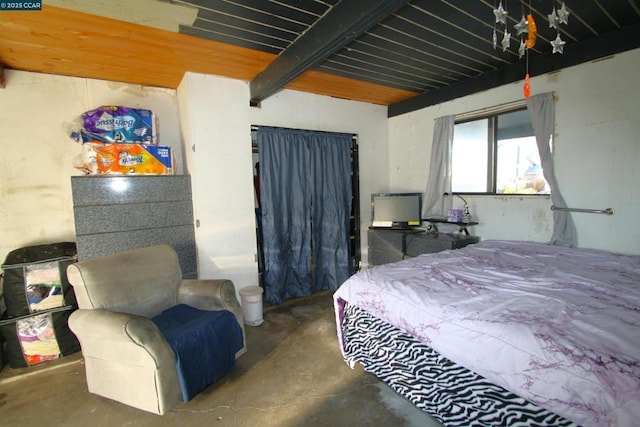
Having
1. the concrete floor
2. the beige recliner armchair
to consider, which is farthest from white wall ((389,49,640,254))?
the beige recliner armchair

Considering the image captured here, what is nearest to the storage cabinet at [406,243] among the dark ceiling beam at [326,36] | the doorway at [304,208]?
the doorway at [304,208]

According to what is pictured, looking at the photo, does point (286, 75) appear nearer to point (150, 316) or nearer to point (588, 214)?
point (150, 316)

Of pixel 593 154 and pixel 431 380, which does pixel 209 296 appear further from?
pixel 593 154

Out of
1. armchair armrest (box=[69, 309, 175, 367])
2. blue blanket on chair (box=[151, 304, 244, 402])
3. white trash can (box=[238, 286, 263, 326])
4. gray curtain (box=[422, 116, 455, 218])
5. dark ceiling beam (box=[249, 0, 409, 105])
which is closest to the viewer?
dark ceiling beam (box=[249, 0, 409, 105])

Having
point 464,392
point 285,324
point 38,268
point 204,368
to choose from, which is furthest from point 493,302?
point 38,268

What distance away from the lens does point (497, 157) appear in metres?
3.06

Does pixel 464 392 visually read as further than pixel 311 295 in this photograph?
No

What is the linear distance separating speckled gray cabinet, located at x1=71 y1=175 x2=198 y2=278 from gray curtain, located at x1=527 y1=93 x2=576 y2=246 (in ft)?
10.7

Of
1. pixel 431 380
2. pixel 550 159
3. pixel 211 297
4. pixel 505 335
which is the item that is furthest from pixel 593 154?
pixel 211 297

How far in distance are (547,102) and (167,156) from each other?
11.3 feet

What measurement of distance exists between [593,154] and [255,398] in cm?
318

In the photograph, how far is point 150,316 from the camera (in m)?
2.11

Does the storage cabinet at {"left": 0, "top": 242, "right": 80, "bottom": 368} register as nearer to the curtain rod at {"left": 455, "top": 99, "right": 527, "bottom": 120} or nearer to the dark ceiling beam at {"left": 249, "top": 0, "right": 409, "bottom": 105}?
the dark ceiling beam at {"left": 249, "top": 0, "right": 409, "bottom": 105}

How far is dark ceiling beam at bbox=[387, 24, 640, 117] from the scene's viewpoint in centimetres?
A: 218
